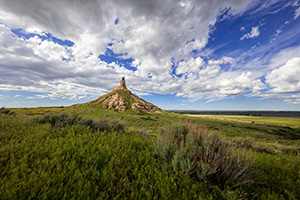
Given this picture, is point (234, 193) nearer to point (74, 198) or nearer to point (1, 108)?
point (74, 198)

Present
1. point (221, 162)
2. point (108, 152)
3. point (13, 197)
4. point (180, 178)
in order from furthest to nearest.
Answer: point (108, 152) < point (221, 162) < point (180, 178) < point (13, 197)

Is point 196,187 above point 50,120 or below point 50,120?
below

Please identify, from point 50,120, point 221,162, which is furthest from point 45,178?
point 50,120

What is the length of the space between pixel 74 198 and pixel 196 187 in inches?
82.8

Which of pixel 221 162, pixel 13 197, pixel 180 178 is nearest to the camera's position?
pixel 13 197

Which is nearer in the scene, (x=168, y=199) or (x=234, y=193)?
(x=168, y=199)

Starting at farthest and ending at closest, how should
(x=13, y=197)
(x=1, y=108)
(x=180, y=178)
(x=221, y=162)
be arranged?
1. (x=1, y=108)
2. (x=221, y=162)
3. (x=180, y=178)
4. (x=13, y=197)

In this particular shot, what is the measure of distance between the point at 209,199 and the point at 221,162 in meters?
0.99

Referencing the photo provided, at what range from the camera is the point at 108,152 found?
10.3 ft

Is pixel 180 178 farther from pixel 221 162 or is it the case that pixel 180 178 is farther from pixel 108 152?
pixel 108 152

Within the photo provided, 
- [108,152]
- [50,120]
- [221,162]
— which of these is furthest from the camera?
[50,120]

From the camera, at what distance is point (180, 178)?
2.48m

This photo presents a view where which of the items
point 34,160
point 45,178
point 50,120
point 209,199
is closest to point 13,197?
point 45,178

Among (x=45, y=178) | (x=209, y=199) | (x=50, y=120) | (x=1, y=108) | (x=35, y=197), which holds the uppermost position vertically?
(x=1, y=108)
